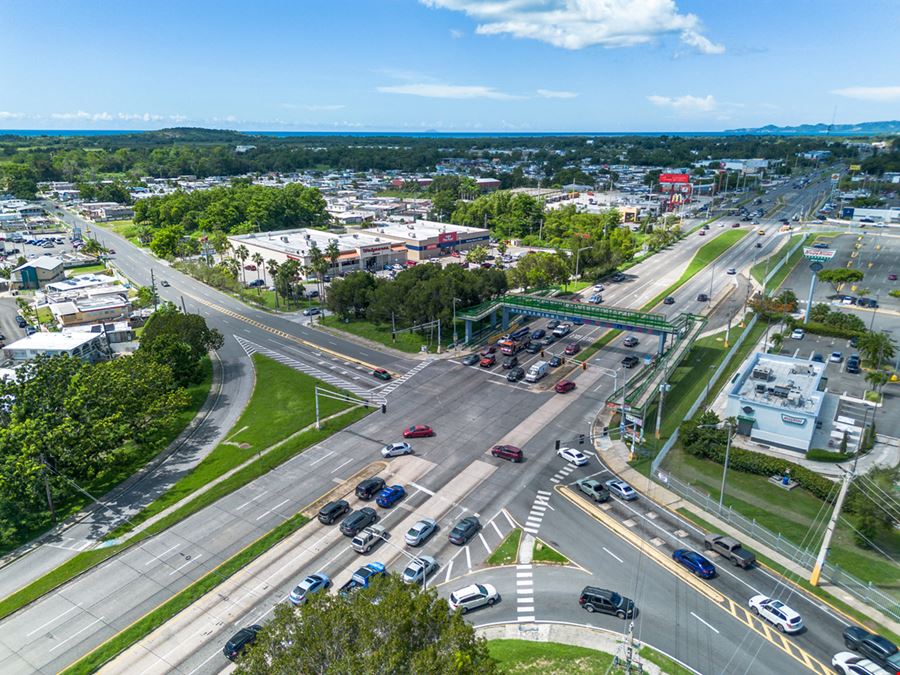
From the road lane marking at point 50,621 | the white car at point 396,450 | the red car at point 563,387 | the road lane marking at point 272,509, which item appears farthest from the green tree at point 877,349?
the road lane marking at point 50,621

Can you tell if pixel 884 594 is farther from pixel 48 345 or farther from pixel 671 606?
pixel 48 345

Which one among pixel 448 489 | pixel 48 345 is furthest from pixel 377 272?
pixel 448 489

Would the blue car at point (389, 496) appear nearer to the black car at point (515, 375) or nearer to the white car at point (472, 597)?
the white car at point (472, 597)

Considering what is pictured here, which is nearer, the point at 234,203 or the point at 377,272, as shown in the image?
the point at 377,272

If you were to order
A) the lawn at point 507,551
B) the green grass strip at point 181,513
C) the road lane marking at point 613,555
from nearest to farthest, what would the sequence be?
the green grass strip at point 181,513 → the road lane marking at point 613,555 → the lawn at point 507,551

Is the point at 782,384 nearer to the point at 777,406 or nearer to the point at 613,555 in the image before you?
the point at 777,406

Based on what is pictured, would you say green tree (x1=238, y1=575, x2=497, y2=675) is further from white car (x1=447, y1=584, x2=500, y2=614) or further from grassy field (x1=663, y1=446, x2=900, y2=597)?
grassy field (x1=663, y1=446, x2=900, y2=597)
